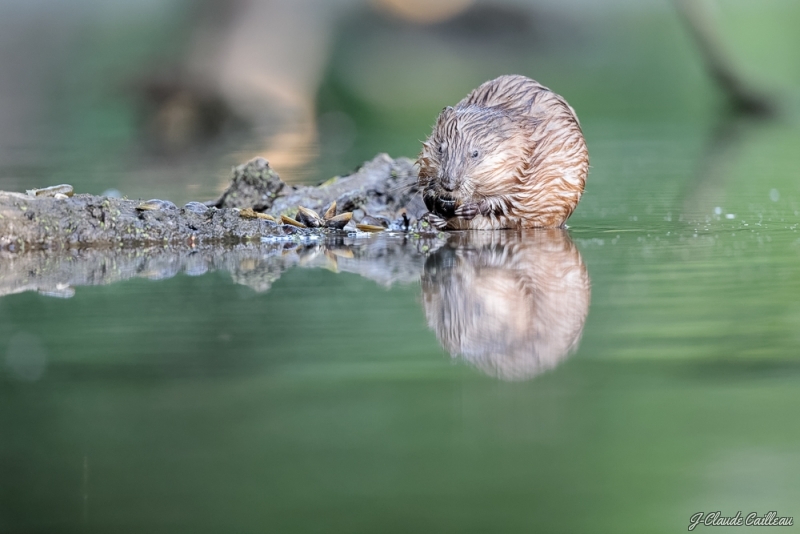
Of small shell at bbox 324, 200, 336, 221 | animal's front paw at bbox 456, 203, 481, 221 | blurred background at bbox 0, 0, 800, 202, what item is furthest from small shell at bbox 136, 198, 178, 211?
blurred background at bbox 0, 0, 800, 202

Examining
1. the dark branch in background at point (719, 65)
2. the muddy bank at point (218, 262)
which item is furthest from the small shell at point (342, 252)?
the dark branch in background at point (719, 65)

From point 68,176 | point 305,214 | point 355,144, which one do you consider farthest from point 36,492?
point 355,144

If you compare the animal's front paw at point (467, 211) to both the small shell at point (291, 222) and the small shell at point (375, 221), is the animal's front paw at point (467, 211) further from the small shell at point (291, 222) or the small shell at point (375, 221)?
the small shell at point (291, 222)

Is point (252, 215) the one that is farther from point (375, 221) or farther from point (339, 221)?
point (375, 221)

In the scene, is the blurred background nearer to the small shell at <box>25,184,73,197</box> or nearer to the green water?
the small shell at <box>25,184,73,197</box>

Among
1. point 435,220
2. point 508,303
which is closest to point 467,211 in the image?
point 435,220
